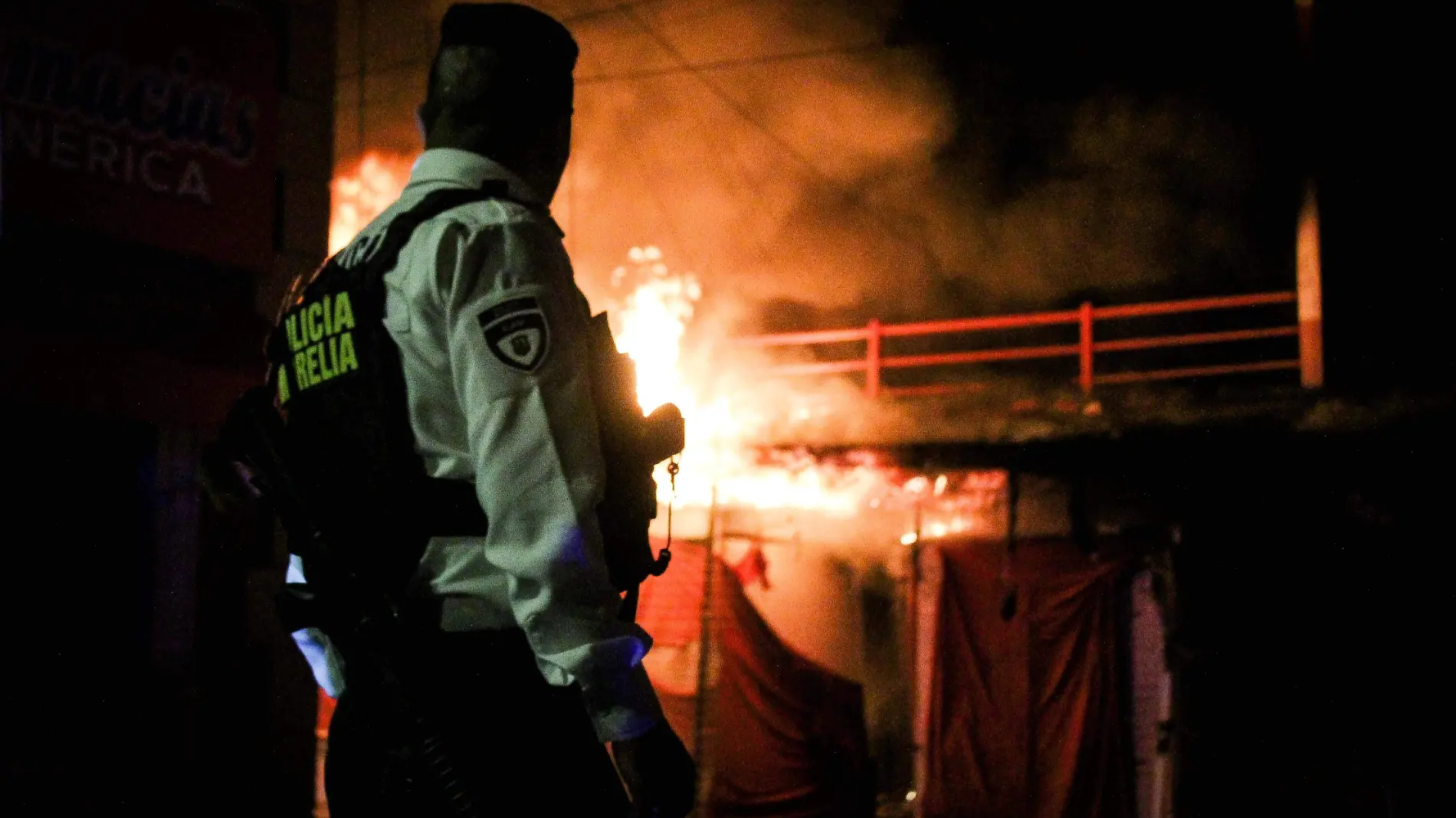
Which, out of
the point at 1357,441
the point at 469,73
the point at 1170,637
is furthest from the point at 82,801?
the point at 1357,441

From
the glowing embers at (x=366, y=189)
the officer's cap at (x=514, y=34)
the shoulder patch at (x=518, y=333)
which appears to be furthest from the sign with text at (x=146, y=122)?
the glowing embers at (x=366, y=189)

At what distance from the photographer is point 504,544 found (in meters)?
1.56

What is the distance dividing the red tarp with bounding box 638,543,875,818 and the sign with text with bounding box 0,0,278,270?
4.33 m

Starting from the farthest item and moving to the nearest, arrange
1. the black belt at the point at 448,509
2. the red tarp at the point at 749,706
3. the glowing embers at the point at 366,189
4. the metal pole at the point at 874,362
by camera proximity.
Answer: the glowing embers at the point at 366,189 → the metal pole at the point at 874,362 → the red tarp at the point at 749,706 → the black belt at the point at 448,509

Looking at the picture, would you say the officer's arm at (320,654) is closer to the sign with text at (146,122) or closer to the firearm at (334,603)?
the firearm at (334,603)

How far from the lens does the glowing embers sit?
1280 centimetres

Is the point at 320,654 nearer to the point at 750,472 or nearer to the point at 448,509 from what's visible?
the point at 448,509

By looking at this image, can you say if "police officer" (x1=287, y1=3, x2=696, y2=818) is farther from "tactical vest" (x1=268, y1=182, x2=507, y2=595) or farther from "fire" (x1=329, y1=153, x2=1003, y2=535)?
A: "fire" (x1=329, y1=153, x2=1003, y2=535)

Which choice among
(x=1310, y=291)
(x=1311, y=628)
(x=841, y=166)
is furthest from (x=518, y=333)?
(x=841, y=166)

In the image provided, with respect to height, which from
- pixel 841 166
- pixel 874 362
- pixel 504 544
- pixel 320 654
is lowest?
pixel 320 654

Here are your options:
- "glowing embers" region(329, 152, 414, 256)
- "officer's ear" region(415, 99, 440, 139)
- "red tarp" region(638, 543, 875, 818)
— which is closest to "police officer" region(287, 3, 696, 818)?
"officer's ear" region(415, 99, 440, 139)

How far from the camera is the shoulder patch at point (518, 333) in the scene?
1607 mm

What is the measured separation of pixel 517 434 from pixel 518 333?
138 millimetres

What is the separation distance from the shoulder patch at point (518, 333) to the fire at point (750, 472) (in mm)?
6362
